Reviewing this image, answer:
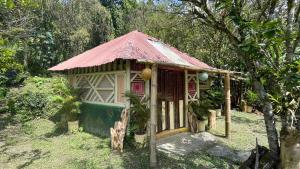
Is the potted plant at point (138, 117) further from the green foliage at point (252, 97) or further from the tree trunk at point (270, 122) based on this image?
the green foliage at point (252, 97)

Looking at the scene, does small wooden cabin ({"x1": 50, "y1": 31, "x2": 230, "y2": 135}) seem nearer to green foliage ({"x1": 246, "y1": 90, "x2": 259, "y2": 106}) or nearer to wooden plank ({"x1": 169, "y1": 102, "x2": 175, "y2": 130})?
wooden plank ({"x1": 169, "y1": 102, "x2": 175, "y2": 130})

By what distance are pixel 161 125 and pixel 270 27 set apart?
671 centimetres

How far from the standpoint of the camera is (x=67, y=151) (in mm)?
7996

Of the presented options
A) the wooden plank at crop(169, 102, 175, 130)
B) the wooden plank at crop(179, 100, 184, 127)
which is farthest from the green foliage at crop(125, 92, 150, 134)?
the wooden plank at crop(179, 100, 184, 127)

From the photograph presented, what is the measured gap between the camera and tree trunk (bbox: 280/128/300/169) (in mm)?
4820

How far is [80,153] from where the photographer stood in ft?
25.4

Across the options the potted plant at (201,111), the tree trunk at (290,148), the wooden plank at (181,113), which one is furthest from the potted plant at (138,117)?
the tree trunk at (290,148)

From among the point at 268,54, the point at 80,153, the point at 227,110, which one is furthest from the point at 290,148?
the point at 80,153

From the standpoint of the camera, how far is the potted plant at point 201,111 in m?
10.2

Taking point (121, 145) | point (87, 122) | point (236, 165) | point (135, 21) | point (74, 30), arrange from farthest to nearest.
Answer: point (135, 21) < point (74, 30) < point (87, 122) < point (121, 145) < point (236, 165)

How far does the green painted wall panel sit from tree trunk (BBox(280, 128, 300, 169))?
195 inches

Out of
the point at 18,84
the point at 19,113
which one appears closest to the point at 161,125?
the point at 19,113

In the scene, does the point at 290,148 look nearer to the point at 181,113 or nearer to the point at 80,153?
the point at 80,153

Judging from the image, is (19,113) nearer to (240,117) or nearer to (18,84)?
(18,84)
